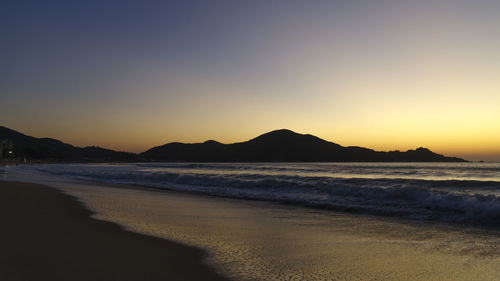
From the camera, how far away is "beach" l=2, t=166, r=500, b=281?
473 cm

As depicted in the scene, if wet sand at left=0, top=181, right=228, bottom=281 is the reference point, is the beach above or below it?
below

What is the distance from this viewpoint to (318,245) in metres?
6.35

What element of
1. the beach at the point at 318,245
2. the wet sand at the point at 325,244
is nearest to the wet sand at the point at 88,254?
the beach at the point at 318,245

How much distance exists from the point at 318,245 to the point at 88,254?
384 centimetres

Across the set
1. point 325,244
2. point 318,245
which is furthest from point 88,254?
point 325,244

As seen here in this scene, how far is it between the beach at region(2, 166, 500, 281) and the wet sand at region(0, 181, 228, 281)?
0.09 metres

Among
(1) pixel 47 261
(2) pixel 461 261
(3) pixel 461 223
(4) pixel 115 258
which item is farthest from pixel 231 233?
(3) pixel 461 223

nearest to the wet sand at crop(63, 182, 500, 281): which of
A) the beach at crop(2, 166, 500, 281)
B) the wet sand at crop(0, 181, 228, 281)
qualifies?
the beach at crop(2, 166, 500, 281)

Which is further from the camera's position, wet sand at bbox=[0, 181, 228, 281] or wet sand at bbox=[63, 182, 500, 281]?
wet sand at bbox=[63, 182, 500, 281]

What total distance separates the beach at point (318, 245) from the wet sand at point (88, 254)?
3.4 inches

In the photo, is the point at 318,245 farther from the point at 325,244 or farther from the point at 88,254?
the point at 88,254

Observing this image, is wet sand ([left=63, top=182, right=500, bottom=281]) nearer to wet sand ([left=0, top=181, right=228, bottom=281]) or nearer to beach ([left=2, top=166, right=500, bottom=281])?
beach ([left=2, top=166, right=500, bottom=281])

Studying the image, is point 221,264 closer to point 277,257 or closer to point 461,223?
point 277,257

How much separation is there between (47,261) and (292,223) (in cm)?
575
